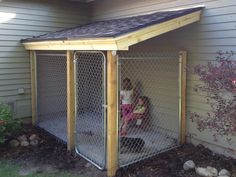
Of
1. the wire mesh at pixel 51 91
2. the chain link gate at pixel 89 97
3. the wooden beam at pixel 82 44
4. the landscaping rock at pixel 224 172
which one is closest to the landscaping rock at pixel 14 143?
the wire mesh at pixel 51 91

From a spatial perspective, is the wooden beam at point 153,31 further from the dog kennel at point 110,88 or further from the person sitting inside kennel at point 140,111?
the person sitting inside kennel at point 140,111

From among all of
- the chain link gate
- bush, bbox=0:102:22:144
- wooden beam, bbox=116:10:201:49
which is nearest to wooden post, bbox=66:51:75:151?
the chain link gate

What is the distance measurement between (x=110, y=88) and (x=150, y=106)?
2.49m

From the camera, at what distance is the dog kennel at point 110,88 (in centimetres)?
474

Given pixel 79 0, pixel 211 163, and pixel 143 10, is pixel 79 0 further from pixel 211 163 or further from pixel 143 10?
pixel 211 163

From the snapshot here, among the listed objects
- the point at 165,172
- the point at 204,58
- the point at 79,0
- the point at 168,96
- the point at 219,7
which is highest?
the point at 79,0

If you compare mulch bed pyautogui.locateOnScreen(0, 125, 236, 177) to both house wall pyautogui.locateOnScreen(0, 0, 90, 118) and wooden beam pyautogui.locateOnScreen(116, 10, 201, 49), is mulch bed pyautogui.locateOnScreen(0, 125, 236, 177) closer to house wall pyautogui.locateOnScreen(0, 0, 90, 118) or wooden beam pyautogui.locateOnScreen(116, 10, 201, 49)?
house wall pyautogui.locateOnScreen(0, 0, 90, 118)

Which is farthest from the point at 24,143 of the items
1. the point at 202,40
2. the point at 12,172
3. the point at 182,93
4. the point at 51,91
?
the point at 202,40

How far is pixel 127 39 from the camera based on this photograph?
4430 mm

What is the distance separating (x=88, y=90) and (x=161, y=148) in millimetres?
3325

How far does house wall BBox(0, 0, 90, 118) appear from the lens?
23.7ft

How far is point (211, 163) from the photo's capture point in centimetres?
523

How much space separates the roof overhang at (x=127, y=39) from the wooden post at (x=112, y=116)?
0.20 meters

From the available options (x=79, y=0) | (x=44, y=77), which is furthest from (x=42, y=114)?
(x=79, y=0)
